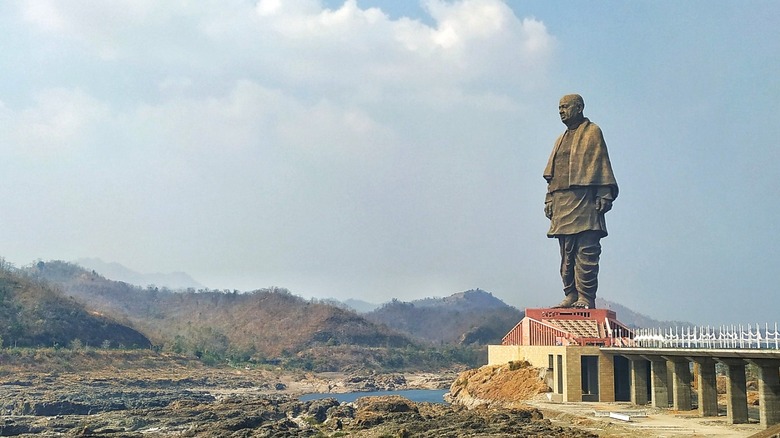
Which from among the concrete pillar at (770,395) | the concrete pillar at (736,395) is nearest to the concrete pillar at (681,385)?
the concrete pillar at (736,395)

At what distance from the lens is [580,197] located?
9412 centimetres

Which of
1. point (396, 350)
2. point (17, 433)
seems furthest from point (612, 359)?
point (396, 350)

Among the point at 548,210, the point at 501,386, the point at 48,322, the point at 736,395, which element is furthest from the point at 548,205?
the point at 48,322

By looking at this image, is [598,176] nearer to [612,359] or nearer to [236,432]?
[612,359]

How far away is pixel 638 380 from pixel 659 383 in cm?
359

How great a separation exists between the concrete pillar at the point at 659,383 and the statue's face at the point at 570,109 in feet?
113

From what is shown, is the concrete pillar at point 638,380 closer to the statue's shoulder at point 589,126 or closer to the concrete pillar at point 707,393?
the concrete pillar at point 707,393

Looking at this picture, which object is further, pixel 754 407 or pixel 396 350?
pixel 396 350

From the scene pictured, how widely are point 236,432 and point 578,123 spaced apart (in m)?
54.4

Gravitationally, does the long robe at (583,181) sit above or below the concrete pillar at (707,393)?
above

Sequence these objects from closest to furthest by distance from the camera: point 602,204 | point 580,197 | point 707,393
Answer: point 707,393, point 602,204, point 580,197

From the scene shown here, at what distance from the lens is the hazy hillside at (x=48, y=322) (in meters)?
134

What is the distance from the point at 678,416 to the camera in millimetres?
60188

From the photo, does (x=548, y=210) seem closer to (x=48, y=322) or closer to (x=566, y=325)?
(x=566, y=325)
